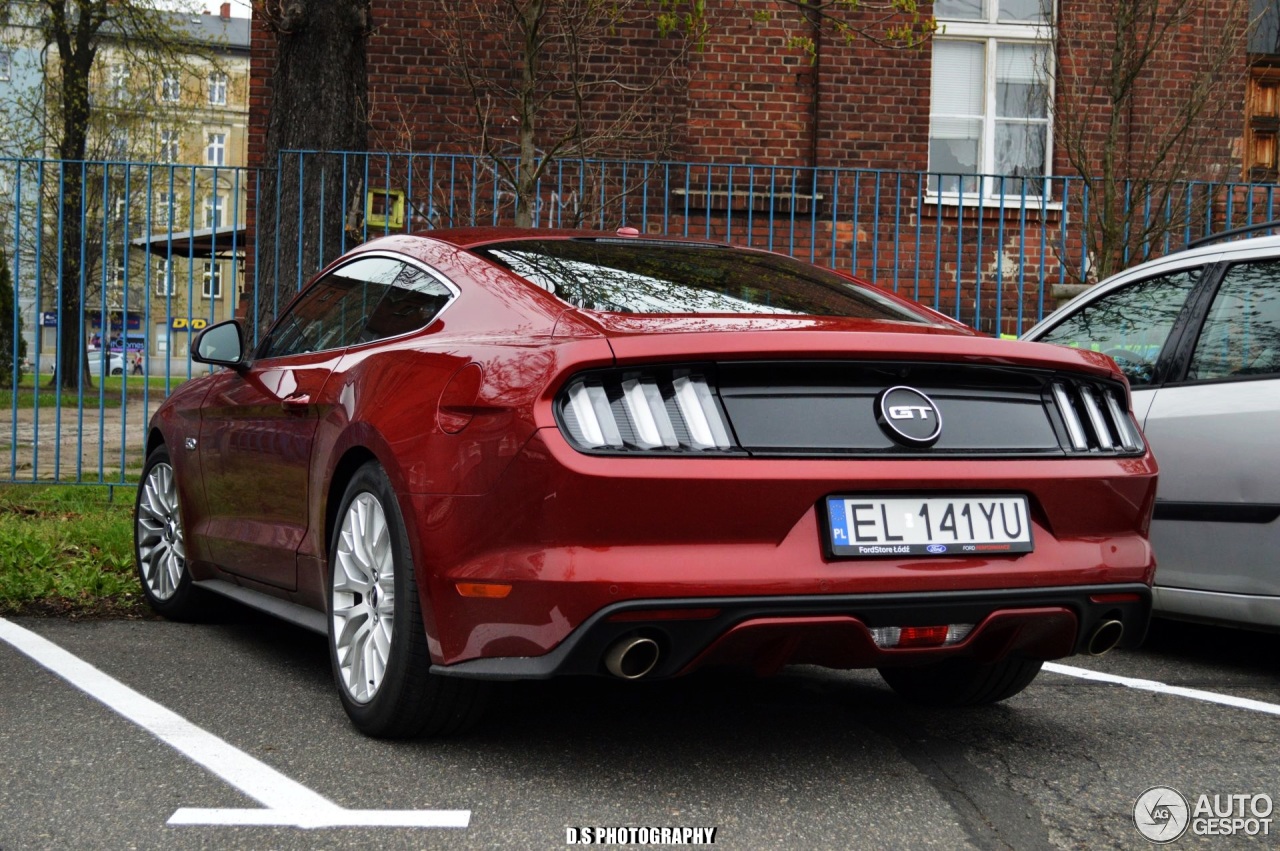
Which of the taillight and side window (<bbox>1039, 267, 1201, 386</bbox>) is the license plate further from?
side window (<bbox>1039, 267, 1201, 386</bbox>)

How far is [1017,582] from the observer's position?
3.32 metres

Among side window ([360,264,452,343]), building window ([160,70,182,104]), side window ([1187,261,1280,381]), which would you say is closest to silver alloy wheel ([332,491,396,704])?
side window ([360,264,452,343])

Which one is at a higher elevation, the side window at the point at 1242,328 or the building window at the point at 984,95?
the building window at the point at 984,95

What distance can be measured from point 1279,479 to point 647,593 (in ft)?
8.20

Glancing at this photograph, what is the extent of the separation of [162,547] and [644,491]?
3.21 meters

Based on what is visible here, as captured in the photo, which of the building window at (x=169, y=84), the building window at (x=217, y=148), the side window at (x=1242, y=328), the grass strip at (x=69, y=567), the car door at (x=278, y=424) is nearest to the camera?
the car door at (x=278, y=424)

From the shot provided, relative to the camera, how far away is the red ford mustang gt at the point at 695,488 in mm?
3086

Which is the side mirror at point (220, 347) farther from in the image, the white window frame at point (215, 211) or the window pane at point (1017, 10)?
the window pane at point (1017, 10)

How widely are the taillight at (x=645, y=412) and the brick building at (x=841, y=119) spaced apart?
8.64 meters

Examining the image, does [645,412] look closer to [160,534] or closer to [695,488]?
[695,488]

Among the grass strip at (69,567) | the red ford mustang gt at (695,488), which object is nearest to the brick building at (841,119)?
the grass strip at (69,567)

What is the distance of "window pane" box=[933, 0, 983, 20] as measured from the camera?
13.2 meters

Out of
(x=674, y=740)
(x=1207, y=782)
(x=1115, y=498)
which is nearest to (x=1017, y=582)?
(x=1115, y=498)

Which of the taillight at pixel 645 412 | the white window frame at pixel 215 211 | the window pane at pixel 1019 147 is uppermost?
the window pane at pixel 1019 147
